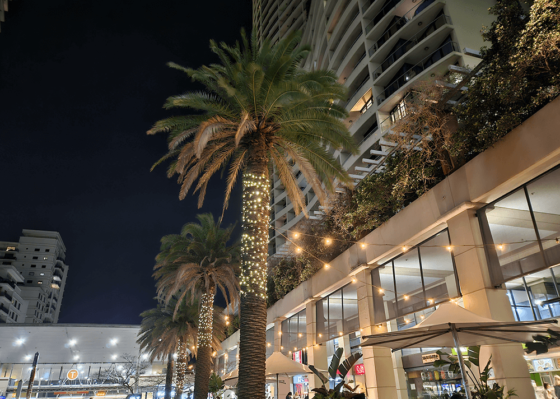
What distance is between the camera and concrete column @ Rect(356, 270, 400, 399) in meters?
14.7

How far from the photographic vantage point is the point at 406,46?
1221 inches

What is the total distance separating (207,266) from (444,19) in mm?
23997

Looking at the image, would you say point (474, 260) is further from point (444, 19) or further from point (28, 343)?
point (28, 343)

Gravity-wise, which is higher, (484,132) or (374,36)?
(374,36)

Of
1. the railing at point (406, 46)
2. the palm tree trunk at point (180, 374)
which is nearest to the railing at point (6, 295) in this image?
the palm tree trunk at point (180, 374)

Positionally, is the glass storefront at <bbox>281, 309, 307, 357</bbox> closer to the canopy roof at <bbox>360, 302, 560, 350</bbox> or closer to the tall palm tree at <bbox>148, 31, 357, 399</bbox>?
the tall palm tree at <bbox>148, 31, 357, 399</bbox>

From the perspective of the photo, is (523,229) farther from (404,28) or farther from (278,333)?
(404,28)

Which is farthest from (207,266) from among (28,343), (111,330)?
(28,343)

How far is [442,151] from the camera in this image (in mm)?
13023

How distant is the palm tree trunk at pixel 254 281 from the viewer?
11.5m

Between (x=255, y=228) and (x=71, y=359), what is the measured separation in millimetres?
55791

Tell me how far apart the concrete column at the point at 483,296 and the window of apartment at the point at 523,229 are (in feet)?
0.87

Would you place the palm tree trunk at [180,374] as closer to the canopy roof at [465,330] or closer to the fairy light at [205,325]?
the fairy light at [205,325]

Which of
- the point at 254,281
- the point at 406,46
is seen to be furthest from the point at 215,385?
the point at 406,46
